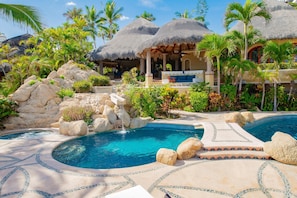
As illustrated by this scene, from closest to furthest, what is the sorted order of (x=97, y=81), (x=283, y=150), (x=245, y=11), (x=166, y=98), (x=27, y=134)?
(x=283, y=150) < (x=27, y=134) < (x=166, y=98) < (x=245, y=11) < (x=97, y=81)

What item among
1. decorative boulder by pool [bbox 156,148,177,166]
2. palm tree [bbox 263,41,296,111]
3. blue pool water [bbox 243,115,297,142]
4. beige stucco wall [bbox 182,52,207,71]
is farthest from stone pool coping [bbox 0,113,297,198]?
beige stucco wall [bbox 182,52,207,71]

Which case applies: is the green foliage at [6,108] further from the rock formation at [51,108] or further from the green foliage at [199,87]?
the green foliage at [199,87]

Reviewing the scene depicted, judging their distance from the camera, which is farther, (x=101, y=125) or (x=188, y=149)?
(x=101, y=125)

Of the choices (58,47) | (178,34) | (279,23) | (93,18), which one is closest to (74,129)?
(178,34)

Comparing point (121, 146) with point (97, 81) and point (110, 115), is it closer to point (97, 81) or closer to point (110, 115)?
point (110, 115)

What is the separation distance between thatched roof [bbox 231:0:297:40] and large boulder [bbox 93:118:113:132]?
604 inches

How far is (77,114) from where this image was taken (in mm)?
9805

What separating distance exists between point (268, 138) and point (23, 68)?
1585 centimetres

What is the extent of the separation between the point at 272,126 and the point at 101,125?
810 centimetres

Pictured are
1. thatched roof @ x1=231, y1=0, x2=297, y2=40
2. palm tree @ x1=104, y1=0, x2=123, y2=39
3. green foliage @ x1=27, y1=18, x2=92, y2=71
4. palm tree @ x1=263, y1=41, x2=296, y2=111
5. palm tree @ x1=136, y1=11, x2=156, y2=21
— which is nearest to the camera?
palm tree @ x1=263, y1=41, x2=296, y2=111

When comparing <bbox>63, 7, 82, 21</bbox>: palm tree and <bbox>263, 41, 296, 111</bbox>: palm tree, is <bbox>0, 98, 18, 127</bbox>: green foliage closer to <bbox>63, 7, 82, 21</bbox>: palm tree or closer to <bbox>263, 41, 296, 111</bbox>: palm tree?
<bbox>263, 41, 296, 111</bbox>: palm tree

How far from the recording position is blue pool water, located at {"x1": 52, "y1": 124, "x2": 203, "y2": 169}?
600cm

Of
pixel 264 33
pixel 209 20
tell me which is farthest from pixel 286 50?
pixel 209 20

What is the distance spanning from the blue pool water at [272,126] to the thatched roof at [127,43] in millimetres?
12665
